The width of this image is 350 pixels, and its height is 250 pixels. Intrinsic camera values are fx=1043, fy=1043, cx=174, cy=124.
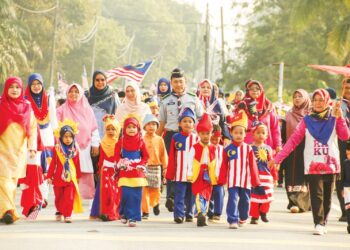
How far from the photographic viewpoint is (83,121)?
14461mm

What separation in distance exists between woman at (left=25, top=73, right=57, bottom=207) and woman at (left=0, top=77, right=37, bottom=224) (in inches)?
33.1

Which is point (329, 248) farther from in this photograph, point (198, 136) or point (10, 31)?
point (10, 31)

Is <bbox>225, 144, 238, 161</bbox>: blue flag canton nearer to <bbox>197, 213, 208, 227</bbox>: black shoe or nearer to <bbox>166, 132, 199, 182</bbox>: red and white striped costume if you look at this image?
<bbox>166, 132, 199, 182</bbox>: red and white striped costume

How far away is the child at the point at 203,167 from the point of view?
13086 millimetres

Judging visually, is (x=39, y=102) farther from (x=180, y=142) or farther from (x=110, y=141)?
(x=180, y=142)

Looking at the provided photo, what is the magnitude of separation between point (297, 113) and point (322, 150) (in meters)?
3.41

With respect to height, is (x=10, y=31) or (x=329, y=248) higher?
(x=10, y=31)

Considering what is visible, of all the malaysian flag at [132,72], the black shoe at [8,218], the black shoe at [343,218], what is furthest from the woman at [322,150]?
the malaysian flag at [132,72]

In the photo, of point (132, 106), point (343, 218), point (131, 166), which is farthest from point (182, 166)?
point (343, 218)

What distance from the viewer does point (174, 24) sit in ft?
518

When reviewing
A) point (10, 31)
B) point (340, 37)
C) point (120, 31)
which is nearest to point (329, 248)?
point (340, 37)

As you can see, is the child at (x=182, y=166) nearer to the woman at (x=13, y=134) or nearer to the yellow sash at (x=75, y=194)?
the yellow sash at (x=75, y=194)

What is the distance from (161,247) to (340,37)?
19.1 meters

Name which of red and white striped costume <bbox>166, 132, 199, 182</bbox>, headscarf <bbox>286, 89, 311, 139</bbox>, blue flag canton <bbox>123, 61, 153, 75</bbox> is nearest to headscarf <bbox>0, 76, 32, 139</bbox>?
red and white striped costume <bbox>166, 132, 199, 182</bbox>
